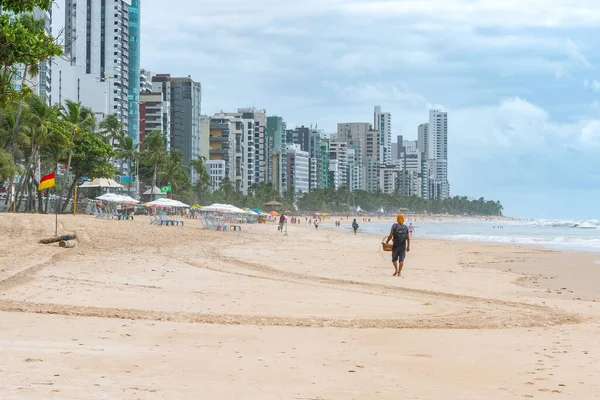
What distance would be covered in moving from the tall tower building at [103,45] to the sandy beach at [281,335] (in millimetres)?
144086

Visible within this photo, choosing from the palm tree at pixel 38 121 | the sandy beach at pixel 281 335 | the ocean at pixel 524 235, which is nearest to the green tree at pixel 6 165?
the palm tree at pixel 38 121

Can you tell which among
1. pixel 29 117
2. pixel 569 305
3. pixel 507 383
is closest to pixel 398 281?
pixel 569 305

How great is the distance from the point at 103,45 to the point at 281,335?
161982 millimetres

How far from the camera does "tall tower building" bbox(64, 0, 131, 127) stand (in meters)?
158

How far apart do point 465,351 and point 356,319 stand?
2.75 meters

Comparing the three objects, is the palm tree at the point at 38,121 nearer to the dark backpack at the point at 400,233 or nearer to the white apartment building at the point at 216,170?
the dark backpack at the point at 400,233

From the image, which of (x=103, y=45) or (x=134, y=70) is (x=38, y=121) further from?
(x=134, y=70)

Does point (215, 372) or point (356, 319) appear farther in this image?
point (356, 319)

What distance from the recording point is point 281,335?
30.4ft

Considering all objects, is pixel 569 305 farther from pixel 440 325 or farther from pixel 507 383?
pixel 507 383

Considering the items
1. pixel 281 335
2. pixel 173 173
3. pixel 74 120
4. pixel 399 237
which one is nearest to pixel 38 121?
pixel 74 120

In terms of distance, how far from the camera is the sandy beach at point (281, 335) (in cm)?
621

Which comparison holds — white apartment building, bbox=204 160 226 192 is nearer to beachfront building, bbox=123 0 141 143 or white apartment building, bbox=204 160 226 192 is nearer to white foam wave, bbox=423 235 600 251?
beachfront building, bbox=123 0 141 143

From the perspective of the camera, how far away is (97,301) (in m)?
11.8
